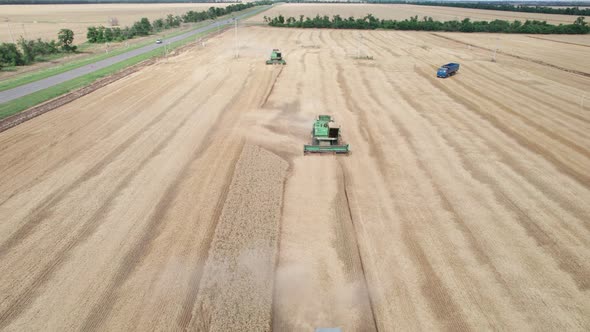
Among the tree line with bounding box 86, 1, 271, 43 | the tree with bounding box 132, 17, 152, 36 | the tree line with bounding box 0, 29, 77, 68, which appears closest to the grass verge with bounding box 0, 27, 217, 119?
the tree line with bounding box 0, 29, 77, 68

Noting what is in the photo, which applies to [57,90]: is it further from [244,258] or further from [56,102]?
[244,258]

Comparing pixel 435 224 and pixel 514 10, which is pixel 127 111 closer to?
pixel 435 224

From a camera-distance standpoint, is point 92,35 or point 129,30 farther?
point 129,30

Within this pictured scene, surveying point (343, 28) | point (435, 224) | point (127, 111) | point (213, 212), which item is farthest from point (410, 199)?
point (343, 28)

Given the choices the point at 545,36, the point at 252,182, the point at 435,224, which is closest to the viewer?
the point at 435,224

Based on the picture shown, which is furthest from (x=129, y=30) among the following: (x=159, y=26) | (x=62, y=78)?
(x=62, y=78)

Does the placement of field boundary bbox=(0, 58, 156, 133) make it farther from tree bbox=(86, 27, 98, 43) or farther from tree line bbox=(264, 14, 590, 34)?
tree line bbox=(264, 14, 590, 34)
